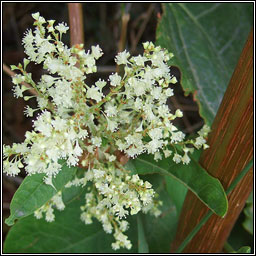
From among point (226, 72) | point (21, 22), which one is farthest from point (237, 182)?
point (21, 22)

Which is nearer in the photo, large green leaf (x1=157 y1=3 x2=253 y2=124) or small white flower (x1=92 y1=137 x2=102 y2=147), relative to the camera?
small white flower (x1=92 y1=137 x2=102 y2=147)

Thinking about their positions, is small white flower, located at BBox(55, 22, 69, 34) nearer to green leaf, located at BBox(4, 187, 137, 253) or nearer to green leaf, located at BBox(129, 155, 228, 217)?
green leaf, located at BBox(129, 155, 228, 217)

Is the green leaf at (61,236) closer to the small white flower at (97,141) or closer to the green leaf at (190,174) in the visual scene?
the green leaf at (190,174)

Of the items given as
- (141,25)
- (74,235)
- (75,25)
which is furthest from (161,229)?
(141,25)

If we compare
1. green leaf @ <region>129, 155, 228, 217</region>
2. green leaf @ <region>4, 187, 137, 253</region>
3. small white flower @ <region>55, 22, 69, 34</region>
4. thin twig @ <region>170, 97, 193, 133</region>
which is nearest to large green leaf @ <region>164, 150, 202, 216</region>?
green leaf @ <region>4, 187, 137, 253</region>

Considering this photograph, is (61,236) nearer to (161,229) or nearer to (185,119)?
(161,229)

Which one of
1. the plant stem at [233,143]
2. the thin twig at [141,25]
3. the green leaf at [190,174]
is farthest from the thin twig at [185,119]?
the green leaf at [190,174]
